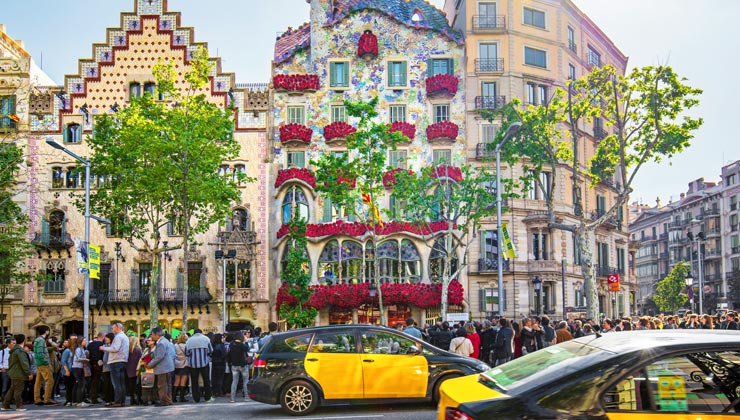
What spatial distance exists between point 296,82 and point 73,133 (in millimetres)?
13870

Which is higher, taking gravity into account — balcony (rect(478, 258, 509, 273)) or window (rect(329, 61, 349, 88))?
window (rect(329, 61, 349, 88))

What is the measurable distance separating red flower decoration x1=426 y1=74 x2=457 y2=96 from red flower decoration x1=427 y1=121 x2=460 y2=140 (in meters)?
2.01

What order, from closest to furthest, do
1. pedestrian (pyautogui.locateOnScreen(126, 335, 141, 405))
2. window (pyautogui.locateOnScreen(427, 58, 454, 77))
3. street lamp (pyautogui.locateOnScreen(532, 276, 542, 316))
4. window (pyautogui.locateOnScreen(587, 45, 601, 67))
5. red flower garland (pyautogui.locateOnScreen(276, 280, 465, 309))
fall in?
pedestrian (pyautogui.locateOnScreen(126, 335, 141, 405)) < street lamp (pyautogui.locateOnScreen(532, 276, 542, 316)) < red flower garland (pyautogui.locateOnScreen(276, 280, 465, 309)) < window (pyautogui.locateOnScreen(427, 58, 454, 77)) < window (pyautogui.locateOnScreen(587, 45, 601, 67))

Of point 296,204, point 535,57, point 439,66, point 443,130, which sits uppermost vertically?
point 535,57

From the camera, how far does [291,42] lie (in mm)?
48812

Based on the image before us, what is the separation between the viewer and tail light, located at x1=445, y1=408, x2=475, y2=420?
6.49 m

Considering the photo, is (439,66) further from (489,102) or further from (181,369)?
(181,369)

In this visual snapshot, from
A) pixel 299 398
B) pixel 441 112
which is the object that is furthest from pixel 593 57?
pixel 299 398

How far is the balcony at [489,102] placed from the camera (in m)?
45.2

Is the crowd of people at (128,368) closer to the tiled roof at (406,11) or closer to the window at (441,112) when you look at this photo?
the window at (441,112)

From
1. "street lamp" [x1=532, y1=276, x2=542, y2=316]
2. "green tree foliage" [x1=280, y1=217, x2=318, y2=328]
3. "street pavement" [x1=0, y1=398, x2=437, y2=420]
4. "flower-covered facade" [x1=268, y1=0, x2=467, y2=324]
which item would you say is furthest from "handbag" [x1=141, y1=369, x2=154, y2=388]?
"street lamp" [x1=532, y1=276, x2=542, y2=316]

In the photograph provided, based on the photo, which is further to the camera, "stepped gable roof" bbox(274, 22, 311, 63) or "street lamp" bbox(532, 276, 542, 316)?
"stepped gable roof" bbox(274, 22, 311, 63)

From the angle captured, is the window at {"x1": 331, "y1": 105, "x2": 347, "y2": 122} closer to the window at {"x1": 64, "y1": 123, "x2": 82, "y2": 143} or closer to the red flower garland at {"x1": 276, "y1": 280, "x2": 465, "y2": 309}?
the red flower garland at {"x1": 276, "y1": 280, "x2": 465, "y2": 309}

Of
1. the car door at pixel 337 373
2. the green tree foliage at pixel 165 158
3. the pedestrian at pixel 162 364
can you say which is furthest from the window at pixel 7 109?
the car door at pixel 337 373
